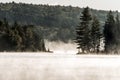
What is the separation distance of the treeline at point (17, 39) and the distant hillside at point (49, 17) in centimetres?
4240

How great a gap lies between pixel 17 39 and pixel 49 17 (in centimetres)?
8249

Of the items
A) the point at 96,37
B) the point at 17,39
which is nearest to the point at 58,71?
the point at 96,37

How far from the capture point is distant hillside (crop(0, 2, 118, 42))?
15375 centimetres

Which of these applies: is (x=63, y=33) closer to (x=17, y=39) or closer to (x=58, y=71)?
(x=17, y=39)

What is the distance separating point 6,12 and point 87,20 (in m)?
76.4

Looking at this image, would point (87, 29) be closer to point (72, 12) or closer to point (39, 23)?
point (39, 23)

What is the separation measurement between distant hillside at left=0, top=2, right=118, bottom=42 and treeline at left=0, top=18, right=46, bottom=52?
139 ft

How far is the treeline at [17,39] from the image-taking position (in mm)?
91562

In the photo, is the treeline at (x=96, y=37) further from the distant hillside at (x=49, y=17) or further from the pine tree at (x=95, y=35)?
the distant hillside at (x=49, y=17)

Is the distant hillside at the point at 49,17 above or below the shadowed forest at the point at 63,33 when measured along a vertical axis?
above

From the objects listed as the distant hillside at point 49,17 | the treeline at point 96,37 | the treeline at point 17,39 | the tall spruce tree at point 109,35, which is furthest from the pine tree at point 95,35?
the distant hillside at point 49,17

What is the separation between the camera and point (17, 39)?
305 feet

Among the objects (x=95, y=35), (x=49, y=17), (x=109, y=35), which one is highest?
(x=49, y=17)

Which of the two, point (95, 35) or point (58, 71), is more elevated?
point (95, 35)
